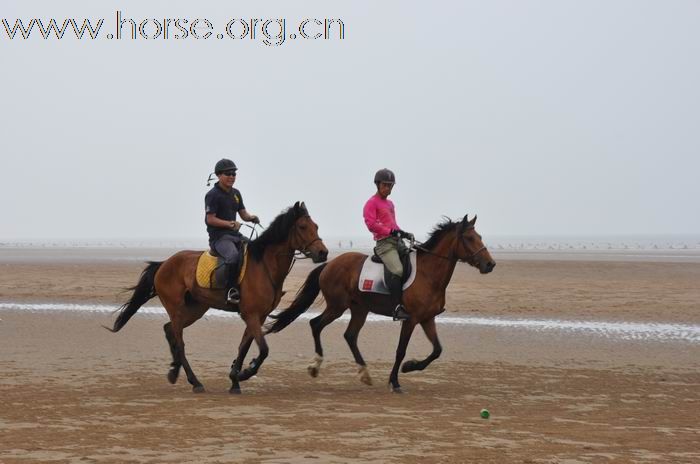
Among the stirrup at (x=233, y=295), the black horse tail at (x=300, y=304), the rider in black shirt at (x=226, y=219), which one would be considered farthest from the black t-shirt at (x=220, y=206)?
the black horse tail at (x=300, y=304)

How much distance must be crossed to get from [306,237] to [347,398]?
2050 mm

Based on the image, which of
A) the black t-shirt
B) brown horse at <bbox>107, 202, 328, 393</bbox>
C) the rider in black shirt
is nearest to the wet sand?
brown horse at <bbox>107, 202, 328, 393</bbox>

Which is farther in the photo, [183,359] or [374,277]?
[374,277]

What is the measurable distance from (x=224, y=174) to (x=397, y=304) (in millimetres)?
2823

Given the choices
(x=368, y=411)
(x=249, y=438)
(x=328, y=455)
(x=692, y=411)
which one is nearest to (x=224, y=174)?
(x=368, y=411)

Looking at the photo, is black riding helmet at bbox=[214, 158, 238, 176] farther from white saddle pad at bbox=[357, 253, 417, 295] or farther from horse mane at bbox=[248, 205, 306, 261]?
white saddle pad at bbox=[357, 253, 417, 295]

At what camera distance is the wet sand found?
24.7 feet

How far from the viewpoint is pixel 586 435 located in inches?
320

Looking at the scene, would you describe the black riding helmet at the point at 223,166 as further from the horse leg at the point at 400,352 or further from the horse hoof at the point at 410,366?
the horse hoof at the point at 410,366

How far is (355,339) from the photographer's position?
1236cm

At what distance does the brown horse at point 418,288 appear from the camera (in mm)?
11555

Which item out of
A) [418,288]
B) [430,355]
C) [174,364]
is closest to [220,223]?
[174,364]

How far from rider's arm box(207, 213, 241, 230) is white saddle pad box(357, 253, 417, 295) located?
72.1 inches

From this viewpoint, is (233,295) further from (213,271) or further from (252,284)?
(213,271)
